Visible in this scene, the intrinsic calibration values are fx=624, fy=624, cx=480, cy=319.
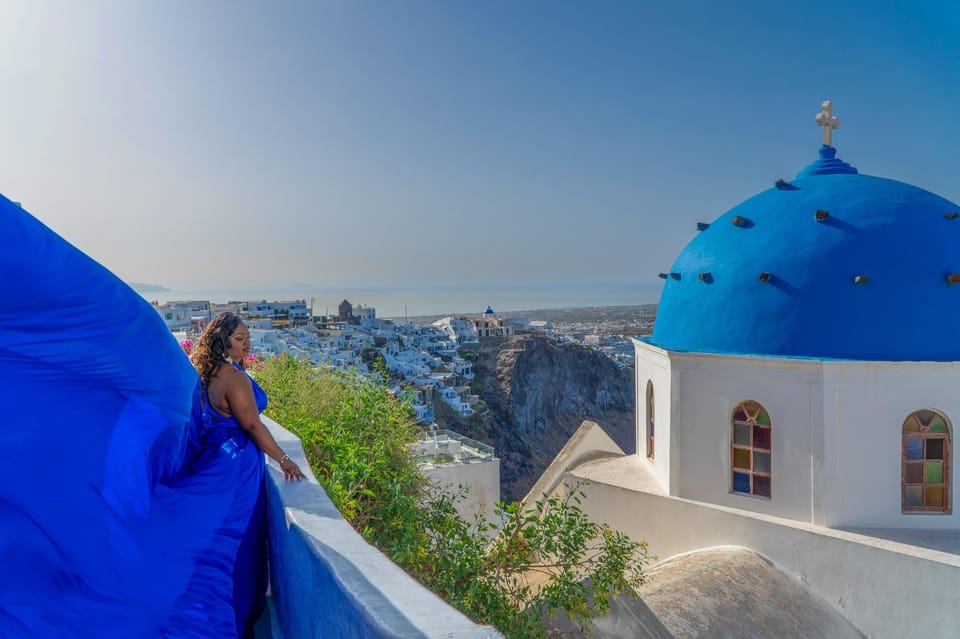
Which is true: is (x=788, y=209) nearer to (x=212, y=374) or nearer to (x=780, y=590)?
(x=780, y=590)

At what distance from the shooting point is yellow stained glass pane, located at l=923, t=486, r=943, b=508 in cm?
723

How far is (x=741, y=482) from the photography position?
7.96m

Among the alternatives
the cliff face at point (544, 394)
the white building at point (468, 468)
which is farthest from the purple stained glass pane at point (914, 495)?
the cliff face at point (544, 394)

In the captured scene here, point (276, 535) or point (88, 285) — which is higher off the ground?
point (88, 285)

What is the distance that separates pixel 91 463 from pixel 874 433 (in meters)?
7.89

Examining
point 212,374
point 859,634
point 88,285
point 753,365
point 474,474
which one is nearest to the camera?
point 88,285

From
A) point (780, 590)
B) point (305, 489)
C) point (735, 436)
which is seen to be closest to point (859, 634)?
point (780, 590)

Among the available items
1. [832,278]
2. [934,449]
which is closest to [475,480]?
[832,278]

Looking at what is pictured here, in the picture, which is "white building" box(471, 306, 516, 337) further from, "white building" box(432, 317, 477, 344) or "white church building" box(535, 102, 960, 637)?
"white church building" box(535, 102, 960, 637)

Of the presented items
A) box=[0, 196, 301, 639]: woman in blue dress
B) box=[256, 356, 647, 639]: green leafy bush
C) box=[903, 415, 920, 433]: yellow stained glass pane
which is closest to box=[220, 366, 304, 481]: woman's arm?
box=[0, 196, 301, 639]: woman in blue dress

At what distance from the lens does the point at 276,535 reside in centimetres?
259

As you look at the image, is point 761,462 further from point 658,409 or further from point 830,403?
point 658,409

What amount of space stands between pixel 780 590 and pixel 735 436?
182cm

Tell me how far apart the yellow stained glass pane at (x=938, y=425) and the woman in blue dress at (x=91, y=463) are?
7865 mm
